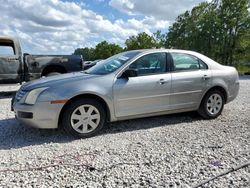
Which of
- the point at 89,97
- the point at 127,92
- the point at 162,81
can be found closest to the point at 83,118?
the point at 89,97

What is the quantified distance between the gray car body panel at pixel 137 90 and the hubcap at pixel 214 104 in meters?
0.23

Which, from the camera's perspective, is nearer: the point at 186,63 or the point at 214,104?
the point at 186,63

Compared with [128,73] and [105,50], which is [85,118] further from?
[105,50]

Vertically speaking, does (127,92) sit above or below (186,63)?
below

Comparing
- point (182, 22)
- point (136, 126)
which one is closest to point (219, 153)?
point (136, 126)

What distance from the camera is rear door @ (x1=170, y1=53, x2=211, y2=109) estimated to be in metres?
5.22

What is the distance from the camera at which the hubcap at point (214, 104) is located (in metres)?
5.60

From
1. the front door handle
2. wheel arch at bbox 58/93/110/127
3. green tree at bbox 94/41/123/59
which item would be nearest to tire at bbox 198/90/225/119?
the front door handle

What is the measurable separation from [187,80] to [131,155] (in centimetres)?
225

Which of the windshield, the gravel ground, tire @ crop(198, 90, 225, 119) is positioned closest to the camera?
the gravel ground

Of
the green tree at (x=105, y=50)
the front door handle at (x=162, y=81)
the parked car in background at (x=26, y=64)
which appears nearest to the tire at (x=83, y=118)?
the front door handle at (x=162, y=81)

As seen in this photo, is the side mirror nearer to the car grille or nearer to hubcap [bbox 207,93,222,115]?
the car grille

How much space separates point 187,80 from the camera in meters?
5.29

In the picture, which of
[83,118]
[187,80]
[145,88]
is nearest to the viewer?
[83,118]
